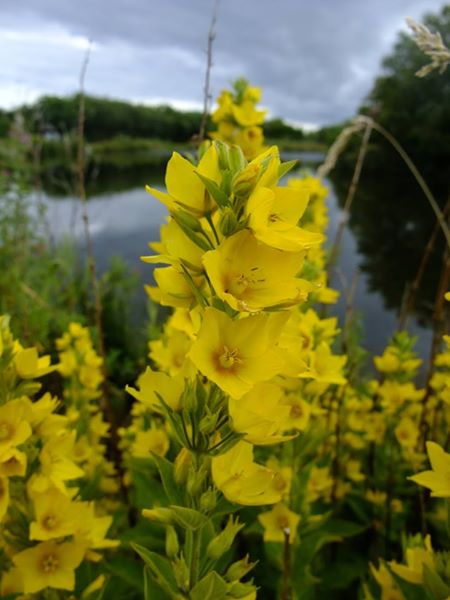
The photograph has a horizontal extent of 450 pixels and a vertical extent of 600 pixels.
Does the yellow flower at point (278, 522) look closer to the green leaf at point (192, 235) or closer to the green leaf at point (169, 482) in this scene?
the green leaf at point (169, 482)

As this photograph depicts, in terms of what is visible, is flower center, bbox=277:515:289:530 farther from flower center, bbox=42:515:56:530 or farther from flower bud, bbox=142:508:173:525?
flower bud, bbox=142:508:173:525

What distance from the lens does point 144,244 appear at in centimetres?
1004

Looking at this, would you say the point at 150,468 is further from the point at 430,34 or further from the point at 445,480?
the point at 430,34

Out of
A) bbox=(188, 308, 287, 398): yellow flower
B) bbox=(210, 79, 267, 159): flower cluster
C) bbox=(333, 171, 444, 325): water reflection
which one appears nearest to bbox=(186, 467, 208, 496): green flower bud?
bbox=(188, 308, 287, 398): yellow flower

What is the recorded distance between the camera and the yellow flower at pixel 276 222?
2.80 feet

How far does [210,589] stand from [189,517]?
0.15 metres

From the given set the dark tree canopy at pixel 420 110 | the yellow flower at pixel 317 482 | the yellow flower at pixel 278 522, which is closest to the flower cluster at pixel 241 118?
the yellow flower at pixel 317 482

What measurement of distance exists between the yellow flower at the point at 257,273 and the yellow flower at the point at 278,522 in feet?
3.71

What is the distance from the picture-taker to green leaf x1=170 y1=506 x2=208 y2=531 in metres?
0.94

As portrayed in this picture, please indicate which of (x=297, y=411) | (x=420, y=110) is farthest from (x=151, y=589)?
(x=420, y=110)

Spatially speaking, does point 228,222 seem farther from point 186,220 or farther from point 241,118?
point 241,118

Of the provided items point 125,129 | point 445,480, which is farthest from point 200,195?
point 125,129

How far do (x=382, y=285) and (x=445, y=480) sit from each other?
26.0ft

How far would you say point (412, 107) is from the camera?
83.4 ft
